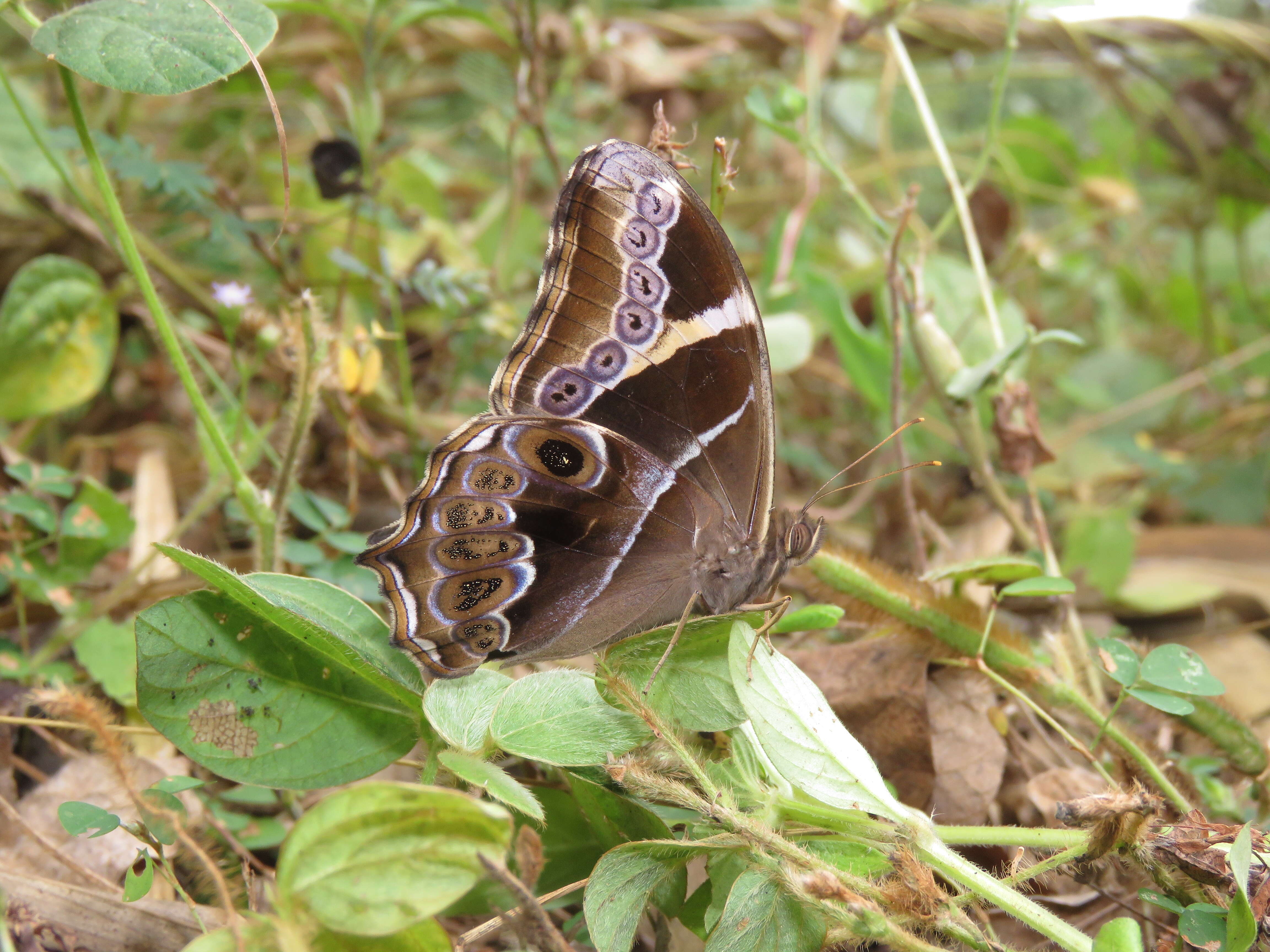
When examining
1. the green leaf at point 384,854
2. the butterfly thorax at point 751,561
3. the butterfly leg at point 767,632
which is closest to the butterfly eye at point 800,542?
the butterfly thorax at point 751,561

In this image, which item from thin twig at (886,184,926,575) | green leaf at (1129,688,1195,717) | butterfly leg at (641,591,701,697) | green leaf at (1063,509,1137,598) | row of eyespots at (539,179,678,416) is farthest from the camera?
green leaf at (1063,509,1137,598)

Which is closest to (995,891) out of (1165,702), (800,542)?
(1165,702)

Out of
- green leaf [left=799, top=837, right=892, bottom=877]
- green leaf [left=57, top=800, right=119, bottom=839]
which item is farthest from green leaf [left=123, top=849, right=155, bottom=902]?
green leaf [left=799, top=837, right=892, bottom=877]

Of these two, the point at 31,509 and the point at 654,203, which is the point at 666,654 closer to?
the point at 654,203

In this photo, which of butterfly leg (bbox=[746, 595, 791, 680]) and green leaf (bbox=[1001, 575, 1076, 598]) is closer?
butterfly leg (bbox=[746, 595, 791, 680])

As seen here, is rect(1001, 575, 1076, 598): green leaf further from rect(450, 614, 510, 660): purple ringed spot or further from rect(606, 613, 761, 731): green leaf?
rect(450, 614, 510, 660): purple ringed spot

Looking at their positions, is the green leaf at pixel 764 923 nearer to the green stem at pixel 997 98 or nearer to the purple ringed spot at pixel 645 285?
the purple ringed spot at pixel 645 285
